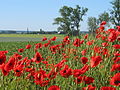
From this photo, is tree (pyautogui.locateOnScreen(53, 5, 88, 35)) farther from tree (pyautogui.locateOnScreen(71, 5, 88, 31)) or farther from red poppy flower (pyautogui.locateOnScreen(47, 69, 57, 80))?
red poppy flower (pyautogui.locateOnScreen(47, 69, 57, 80))

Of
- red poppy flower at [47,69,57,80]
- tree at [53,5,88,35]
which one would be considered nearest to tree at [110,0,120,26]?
tree at [53,5,88,35]

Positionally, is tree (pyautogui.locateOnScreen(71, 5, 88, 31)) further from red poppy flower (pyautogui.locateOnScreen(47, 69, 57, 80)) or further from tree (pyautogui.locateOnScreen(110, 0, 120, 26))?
red poppy flower (pyautogui.locateOnScreen(47, 69, 57, 80))

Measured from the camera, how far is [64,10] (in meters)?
75.7

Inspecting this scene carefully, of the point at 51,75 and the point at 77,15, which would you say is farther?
the point at 77,15

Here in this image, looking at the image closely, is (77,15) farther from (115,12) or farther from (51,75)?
(51,75)

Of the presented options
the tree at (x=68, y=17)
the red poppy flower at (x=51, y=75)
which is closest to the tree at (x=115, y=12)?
the tree at (x=68, y=17)

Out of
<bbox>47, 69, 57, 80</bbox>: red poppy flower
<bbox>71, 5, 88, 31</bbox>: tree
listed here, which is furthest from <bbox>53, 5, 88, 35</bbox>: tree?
<bbox>47, 69, 57, 80</bbox>: red poppy flower

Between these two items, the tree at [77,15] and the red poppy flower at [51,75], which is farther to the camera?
the tree at [77,15]

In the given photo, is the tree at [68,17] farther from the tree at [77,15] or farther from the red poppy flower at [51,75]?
the red poppy flower at [51,75]

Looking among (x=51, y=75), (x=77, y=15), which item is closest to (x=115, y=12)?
(x=77, y=15)

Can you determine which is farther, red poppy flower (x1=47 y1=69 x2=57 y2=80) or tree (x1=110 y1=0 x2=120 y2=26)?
tree (x1=110 y1=0 x2=120 y2=26)

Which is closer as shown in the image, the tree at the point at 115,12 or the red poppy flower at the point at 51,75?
the red poppy flower at the point at 51,75

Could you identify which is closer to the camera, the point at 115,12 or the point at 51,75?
→ the point at 51,75

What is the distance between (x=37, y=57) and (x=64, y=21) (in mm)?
71123
